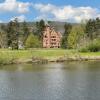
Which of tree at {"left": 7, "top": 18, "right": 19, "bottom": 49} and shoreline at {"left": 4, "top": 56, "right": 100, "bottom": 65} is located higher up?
tree at {"left": 7, "top": 18, "right": 19, "bottom": 49}

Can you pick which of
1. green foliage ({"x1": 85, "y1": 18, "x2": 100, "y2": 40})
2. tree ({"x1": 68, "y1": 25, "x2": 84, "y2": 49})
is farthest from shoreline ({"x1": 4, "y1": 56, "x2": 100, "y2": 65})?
green foliage ({"x1": 85, "y1": 18, "x2": 100, "y2": 40})

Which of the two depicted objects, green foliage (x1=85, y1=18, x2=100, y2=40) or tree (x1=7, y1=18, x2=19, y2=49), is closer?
tree (x1=7, y1=18, x2=19, y2=49)

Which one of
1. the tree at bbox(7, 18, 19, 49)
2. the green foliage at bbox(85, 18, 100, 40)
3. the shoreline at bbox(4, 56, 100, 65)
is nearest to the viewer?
the shoreline at bbox(4, 56, 100, 65)

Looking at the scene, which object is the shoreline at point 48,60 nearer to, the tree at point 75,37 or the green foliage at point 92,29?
the tree at point 75,37

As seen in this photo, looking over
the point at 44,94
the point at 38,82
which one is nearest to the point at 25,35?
the point at 38,82

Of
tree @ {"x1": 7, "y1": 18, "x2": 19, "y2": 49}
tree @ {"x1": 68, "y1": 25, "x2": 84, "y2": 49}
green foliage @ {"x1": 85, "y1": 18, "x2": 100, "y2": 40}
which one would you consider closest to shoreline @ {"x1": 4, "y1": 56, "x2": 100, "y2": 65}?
tree @ {"x1": 68, "y1": 25, "x2": 84, "y2": 49}

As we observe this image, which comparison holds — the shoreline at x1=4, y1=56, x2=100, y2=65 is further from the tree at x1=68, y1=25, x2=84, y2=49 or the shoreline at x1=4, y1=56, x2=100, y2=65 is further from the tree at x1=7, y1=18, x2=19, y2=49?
the tree at x1=7, y1=18, x2=19, y2=49

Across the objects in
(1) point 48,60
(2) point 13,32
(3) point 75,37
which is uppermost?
(2) point 13,32

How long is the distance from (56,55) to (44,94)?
68135 mm

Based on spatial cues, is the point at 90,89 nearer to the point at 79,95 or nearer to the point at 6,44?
the point at 79,95

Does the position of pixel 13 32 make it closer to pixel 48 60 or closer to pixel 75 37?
pixel 75 37

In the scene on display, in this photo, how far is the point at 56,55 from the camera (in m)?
113

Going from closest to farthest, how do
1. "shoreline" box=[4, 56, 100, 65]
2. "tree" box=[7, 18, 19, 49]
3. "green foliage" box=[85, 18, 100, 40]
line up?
"shoreline" box=[4, 56, 100, 65], "tree" box=[7, 18, 19, 49], "green foliage" box=[85, 18, 100, 40]

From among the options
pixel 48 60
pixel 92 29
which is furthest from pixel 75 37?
pixel 48 60
